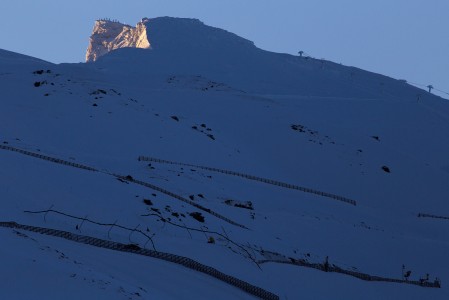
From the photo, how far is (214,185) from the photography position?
2325 centimetres

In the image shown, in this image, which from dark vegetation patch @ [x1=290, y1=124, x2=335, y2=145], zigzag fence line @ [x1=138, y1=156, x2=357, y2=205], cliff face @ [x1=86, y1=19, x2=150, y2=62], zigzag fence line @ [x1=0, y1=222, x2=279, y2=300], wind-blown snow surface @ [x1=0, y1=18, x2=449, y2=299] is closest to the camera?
wind-blown snow surface @ [x1=0, y1=18, x2=449, y2=299]

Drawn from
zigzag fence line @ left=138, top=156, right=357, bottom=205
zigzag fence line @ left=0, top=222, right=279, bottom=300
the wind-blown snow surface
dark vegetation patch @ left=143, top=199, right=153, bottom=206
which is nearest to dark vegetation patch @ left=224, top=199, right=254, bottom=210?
the wind-blown snow surface

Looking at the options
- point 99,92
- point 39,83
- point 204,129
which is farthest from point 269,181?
point 39,83

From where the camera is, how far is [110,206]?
14.9 meters

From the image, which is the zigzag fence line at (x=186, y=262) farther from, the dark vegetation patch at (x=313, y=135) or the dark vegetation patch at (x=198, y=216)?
the dark vegetation patch at (x=313, y=135)

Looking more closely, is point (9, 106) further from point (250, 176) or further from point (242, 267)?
point (242, 267)

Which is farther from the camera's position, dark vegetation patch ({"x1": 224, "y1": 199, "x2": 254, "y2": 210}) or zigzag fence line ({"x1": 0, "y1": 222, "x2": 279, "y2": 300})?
dark vegetation patch ({"x1": 224, "y1": 199, "x2": 254, "y2": 210})

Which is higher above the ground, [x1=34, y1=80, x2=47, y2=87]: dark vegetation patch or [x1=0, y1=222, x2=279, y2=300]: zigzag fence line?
[x1=34, y1=80, x2=47, y2=87]: dark vegetation patch

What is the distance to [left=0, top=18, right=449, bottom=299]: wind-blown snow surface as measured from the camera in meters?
10.7

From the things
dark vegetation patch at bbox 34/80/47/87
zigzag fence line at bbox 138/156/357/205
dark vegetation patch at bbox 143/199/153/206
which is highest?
dark vegetation patch at bbox 34/80/47/87

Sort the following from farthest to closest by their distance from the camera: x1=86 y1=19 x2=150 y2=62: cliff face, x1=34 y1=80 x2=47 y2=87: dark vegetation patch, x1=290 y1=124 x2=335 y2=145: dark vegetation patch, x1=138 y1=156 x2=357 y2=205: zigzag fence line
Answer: x1=86 y1=19 x2=150 y2=62: cliff face, x1=290 y1=124 x2=335 y2=145: dark vegetation patch, x1=34 y1=80 x2=47 y2=87: dark vegetation patch, x1=138 y1=156 x2=357 y2=205: zigzag fence line

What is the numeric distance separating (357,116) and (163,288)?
39053mm

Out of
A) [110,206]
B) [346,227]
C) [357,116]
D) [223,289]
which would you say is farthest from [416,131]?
[223,289]

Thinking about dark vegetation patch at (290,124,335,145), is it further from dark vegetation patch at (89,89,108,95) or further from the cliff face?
the cliff face
